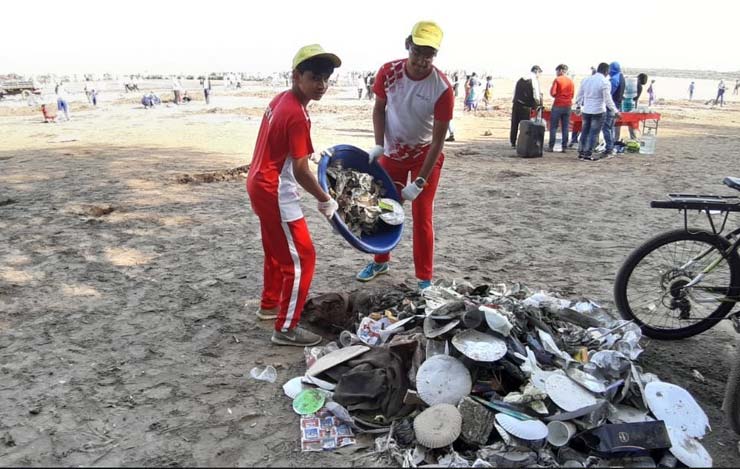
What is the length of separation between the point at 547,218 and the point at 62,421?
5523 mm

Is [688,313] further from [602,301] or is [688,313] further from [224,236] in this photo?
[224,236]

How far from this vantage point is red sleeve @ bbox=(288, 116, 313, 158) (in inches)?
115

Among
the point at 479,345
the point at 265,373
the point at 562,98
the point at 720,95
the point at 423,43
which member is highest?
the point at 423,43

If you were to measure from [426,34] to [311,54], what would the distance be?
975 mm

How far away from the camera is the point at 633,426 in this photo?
2.34 metres

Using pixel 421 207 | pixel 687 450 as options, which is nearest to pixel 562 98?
pixel 421 207

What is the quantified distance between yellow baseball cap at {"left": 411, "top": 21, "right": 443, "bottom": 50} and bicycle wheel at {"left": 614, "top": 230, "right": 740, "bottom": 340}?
6.72ft

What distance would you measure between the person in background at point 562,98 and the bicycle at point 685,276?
7763 millimetres

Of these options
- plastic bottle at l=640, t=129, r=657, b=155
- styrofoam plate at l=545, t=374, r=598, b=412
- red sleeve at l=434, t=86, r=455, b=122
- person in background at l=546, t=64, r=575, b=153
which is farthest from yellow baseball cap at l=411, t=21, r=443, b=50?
plastic bottle at l=640, t=129, r=657, b=155

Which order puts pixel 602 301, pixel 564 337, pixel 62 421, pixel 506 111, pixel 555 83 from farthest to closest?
pixel 506 111 < pixel 555 83 < pixel 602 301 < pixel 564 337 < pixel 62 421

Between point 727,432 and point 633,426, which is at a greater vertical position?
point 633,426

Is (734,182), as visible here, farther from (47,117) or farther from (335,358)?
(47,117)

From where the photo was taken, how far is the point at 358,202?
380cm

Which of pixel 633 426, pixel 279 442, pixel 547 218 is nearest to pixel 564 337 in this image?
pixel 633 426
